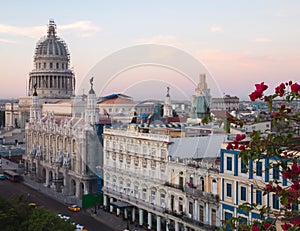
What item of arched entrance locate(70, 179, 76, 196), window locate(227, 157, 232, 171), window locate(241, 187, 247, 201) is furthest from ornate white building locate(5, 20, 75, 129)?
window locate(241, 187, 247, 201)

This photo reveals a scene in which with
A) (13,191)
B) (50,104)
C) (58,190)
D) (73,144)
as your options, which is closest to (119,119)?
(73,144)

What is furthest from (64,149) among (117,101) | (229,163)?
(229,163)

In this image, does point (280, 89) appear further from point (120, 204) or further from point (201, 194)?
point (120, 204)

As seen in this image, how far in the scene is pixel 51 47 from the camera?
123750 mm

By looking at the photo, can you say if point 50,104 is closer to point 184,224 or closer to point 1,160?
point 1,160

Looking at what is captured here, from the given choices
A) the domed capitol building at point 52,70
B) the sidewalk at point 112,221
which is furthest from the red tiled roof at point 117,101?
the sidewalk at point 112,221

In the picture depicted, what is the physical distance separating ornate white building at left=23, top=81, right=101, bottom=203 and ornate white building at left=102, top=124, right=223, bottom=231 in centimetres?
619

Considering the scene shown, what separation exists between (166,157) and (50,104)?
71783 millimetres

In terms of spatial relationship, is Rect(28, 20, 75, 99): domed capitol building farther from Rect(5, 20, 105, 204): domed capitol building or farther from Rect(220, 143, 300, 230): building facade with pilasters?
Rect(220, 143, 300, 230): building facade with pilasters

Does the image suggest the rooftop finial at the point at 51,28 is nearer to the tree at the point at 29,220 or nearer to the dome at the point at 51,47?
the dome at the point at 51,47

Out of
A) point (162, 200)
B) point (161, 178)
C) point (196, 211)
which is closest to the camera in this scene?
point (196, 211)

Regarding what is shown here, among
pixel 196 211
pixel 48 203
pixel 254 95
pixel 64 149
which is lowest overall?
pixel 48 203

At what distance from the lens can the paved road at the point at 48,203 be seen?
49.9 metres

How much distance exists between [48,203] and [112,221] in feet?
41.0
